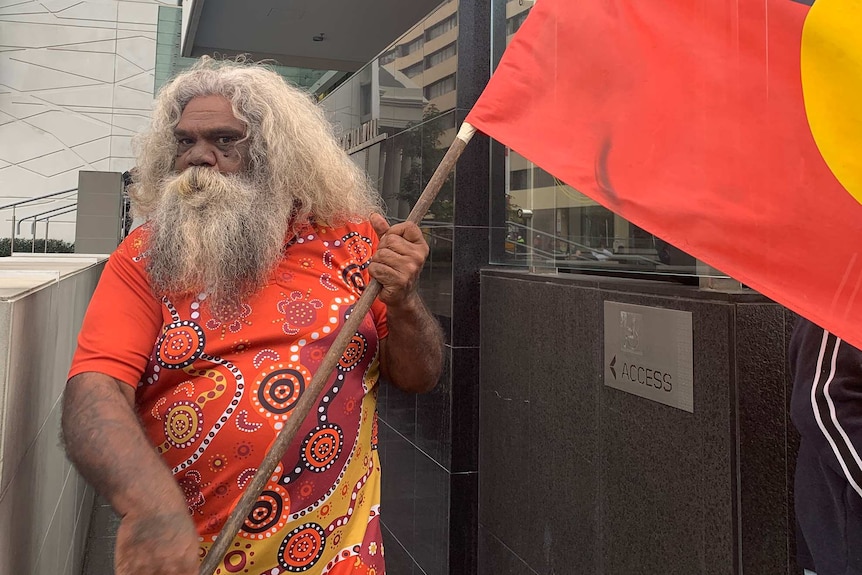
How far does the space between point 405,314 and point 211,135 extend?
72 centimetres

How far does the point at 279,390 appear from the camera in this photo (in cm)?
161

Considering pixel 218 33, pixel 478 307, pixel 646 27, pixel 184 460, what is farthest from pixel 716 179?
pixel 218 33

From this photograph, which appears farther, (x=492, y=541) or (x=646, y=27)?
(x=492, y=541)

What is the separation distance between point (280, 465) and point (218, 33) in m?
9.08

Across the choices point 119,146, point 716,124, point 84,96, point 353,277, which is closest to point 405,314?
point 353,277

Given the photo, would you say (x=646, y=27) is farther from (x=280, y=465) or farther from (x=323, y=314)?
(x=280, y=465)

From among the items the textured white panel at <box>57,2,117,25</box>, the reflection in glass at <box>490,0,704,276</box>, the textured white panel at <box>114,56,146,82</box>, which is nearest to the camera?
the reflection in glass at <box>490,0,704,276</box>

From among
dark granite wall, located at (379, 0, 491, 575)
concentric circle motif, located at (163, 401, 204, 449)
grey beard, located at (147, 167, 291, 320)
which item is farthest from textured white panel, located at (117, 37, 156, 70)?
concentric circle motif, located at (163, 401, 204, 449)

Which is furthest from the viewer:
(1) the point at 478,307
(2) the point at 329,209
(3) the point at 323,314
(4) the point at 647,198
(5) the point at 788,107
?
(1) the point at 478,307

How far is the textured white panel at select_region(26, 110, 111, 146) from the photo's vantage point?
63.8 ft

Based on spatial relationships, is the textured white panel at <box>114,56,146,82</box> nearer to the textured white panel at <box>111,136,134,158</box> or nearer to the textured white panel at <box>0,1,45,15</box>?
the textured white panel at <box>111,136,134,158</box>

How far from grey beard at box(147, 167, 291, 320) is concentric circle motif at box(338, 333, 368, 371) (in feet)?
0.90

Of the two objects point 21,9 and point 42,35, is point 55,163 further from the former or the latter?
point 21,9

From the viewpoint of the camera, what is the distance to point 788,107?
1.25 metres
